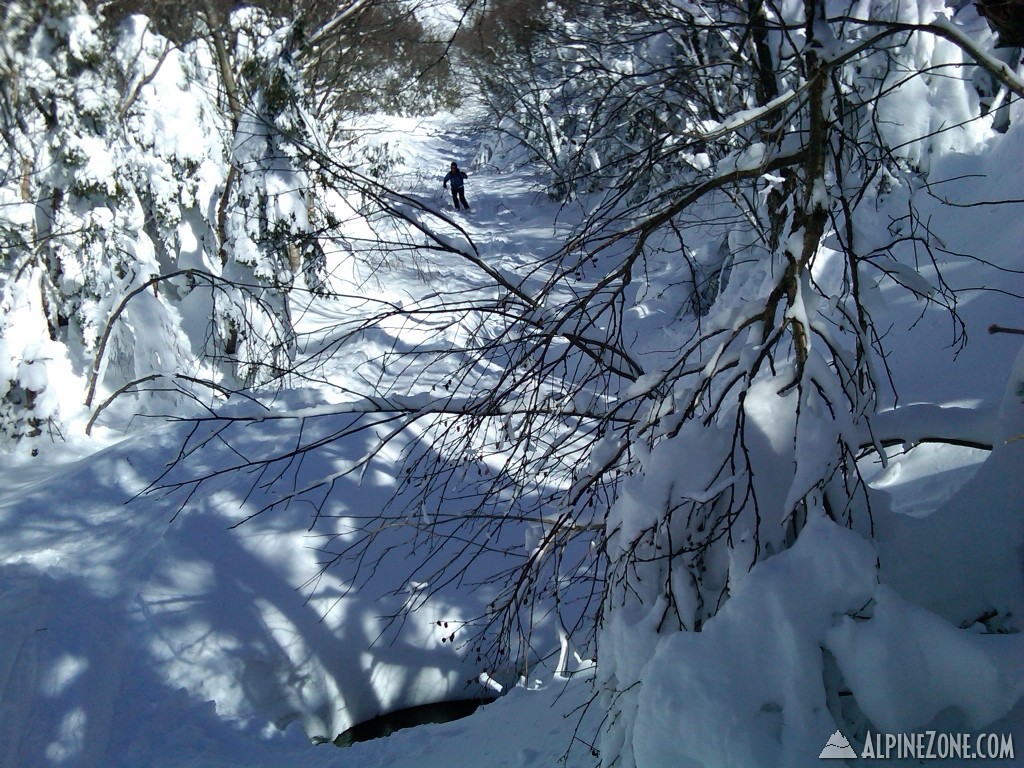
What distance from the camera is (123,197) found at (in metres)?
9.47

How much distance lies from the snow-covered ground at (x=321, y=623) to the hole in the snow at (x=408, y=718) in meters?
0.10

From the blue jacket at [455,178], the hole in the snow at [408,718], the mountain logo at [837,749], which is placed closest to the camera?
the mountain logo at [837,749]

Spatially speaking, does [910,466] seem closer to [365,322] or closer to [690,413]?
[690,413]

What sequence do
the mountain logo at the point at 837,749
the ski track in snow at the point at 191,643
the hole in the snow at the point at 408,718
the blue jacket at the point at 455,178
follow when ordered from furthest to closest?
the blue jacket at the point at 455,178
the hole in the snow at the point at 408,718
the ski track in snow at the point at 191,643
the mountain logo at the point at 837,749

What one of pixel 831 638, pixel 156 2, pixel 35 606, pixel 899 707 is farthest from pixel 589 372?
pixel 156 2

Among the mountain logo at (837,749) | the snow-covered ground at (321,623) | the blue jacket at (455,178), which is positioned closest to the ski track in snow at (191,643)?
the snow-covered ground at (321,623)

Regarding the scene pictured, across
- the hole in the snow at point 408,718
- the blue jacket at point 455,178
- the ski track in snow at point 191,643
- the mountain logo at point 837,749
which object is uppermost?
the blue jacket at point 455,178

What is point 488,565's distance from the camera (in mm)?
6895

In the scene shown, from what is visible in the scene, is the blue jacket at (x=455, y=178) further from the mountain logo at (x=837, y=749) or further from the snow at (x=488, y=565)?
the mountain logo at (x=837, y=749)

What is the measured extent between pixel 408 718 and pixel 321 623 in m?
1.08

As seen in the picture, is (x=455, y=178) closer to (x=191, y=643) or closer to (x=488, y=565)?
(x=488, y=565)

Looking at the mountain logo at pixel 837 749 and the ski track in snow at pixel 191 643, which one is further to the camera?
the ski track in snow at pixel 191 643

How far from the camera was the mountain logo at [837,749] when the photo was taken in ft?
7.22

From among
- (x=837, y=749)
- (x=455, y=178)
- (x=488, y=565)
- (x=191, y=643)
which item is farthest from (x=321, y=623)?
(x=455, y=178)
